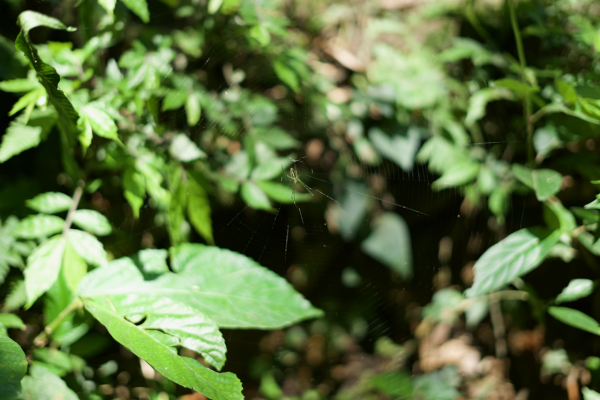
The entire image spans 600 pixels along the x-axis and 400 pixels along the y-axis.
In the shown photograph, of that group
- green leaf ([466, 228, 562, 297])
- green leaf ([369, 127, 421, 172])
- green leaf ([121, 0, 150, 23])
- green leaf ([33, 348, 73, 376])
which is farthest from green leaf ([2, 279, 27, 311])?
green leaf ([369, 127, 421, 172])

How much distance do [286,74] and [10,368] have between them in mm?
912

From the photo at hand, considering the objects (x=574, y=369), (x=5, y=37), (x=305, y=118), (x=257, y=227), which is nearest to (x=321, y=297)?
(x=257, y=227)

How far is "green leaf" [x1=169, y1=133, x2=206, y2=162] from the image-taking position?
3.12 feet

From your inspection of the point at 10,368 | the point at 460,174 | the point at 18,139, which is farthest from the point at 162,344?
the point at 460,174

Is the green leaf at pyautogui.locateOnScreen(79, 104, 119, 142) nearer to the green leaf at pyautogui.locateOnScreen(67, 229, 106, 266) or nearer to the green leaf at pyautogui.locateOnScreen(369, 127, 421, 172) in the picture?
the green leaf at pyautogui.locateOnScreen(67, 229, 106, 266)

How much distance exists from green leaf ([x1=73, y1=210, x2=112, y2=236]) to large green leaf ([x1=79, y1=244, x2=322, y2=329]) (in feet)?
0.31

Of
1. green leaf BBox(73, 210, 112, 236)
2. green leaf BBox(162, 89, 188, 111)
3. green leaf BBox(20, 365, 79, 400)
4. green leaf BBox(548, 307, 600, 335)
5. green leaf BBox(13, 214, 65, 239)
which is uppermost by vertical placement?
green leaf BBox(162, 89, 188, 111)

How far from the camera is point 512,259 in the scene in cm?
88

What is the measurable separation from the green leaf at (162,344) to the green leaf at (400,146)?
95 centimetres

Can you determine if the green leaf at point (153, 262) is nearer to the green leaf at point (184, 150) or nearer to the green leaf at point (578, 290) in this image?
the green leaf at point (184, 150)

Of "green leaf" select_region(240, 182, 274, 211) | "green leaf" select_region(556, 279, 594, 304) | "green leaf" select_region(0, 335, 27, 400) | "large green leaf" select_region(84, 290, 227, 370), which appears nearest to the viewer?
"green leaf" select_region(0, 335, 27, 400)

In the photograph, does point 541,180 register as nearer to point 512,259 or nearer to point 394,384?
point 512,259

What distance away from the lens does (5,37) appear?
1.05m

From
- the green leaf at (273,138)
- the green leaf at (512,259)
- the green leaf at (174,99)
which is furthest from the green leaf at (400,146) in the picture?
the green leaf at (174,99)
